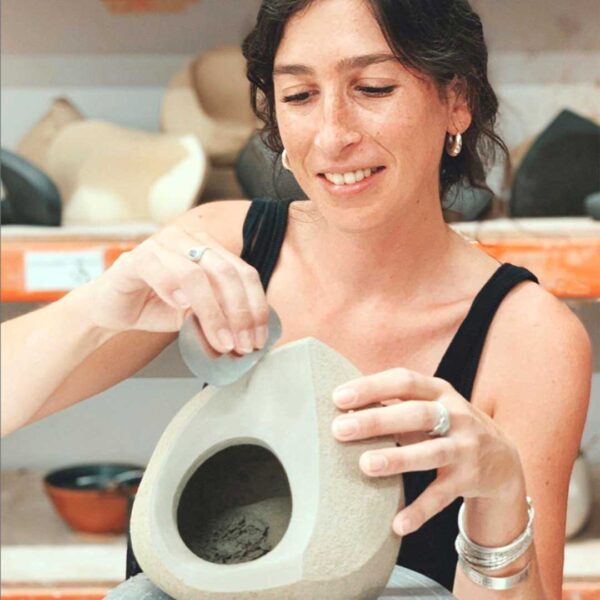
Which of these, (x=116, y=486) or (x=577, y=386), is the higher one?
(x=577, y=386)

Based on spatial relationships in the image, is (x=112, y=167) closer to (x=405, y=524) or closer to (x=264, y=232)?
(x=264, y=232)

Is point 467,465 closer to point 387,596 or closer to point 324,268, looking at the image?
point 387,596

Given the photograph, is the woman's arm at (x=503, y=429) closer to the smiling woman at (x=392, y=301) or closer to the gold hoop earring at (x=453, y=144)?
the smiling woman at (x=392, y=301)

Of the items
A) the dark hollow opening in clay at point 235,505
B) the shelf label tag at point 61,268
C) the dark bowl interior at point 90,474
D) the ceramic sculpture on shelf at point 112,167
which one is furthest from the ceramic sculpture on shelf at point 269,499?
the ceramic sculpture on shelf at point 112,167

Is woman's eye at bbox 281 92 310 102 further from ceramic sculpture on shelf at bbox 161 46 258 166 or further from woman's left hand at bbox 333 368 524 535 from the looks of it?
ceramic sculpture on shelf at bbox 161 46 258 166

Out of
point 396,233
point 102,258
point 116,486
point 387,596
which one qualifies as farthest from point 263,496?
point 116,486

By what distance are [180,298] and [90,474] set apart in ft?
1.86

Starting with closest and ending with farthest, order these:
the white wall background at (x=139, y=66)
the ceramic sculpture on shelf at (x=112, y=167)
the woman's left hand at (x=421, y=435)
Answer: the woman's left hand at (x=421, y=435)
the white wall background at (x=139, y=66)
the ceramic sculpture on shelf at (x=112, y=167)

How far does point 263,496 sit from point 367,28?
0.22 m

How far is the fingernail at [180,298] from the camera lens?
0.47 m

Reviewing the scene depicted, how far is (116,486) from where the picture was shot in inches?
39.2

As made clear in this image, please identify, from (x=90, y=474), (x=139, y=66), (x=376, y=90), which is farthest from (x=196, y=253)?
(x=139, y=66)

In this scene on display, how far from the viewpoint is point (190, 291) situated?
46cm

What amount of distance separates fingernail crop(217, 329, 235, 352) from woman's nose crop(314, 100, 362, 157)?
0.35 feet
